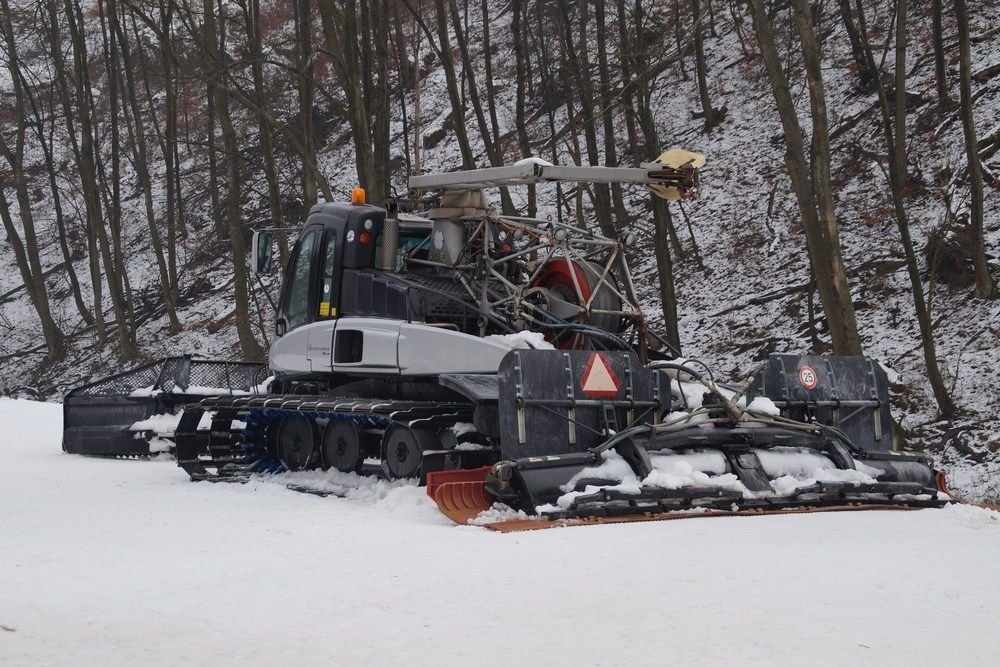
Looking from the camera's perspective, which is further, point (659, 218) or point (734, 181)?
point (734, 181)

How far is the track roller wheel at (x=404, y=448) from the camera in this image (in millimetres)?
9328

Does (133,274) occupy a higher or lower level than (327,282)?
higher

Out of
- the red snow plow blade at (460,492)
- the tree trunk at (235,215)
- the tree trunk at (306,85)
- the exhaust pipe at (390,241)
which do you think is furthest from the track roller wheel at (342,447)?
the tree trunk at (235,215)

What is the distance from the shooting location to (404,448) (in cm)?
997

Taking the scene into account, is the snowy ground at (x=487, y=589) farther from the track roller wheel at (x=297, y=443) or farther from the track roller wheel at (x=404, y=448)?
the track roller wheel at (x=297, y=443)

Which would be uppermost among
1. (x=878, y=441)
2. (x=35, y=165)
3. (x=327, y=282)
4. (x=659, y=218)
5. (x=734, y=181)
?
(x=35, y=165)

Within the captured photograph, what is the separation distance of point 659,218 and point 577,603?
47.2 ft

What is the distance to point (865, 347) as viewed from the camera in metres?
18.2

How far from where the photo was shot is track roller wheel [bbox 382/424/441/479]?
9.33 m

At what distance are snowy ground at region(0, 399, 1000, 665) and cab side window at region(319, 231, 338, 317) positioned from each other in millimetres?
2951

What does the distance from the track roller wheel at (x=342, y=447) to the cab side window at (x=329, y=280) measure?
114 cm

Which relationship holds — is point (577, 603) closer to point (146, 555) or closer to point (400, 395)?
point (146, 555)

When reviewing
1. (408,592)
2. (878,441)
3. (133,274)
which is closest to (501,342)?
(878,441)

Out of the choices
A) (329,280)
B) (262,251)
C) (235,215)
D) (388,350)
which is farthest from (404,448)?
(235,215)
